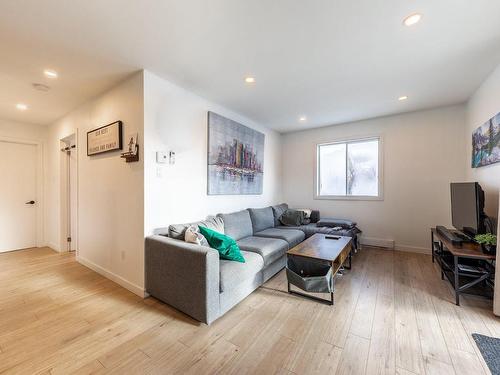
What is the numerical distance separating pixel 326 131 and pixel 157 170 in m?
3.71

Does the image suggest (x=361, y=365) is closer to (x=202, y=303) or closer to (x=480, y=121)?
(x=202, y=303)

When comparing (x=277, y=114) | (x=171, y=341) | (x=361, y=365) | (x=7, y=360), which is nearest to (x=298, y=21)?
(x=277, y=114)

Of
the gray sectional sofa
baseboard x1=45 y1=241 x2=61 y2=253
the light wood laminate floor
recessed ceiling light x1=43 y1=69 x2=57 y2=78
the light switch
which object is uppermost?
recessed ceiling light x1=43 y1=69 x2=57 y2=78

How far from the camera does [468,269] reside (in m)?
2.47

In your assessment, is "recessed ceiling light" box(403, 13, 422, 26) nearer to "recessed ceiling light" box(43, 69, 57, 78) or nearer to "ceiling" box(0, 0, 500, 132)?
"ceiling" box(0, 0, 500, 132)

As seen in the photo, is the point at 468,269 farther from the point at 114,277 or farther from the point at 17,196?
the point at 17,196

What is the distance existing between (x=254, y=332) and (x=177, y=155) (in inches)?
83.6

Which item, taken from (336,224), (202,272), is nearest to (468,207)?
(336,224)

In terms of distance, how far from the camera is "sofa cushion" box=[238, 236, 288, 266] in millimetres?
2695

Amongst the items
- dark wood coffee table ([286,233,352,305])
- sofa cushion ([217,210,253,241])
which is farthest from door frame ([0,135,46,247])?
dark wood coffee table ([286,233,352,305])

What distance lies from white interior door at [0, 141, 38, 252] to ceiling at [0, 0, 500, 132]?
4.57ft

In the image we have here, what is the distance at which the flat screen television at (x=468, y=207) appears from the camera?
248cm

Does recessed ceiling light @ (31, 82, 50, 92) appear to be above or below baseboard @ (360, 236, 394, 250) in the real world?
above

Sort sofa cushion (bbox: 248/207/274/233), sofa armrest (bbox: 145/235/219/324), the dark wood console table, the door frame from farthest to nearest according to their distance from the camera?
the door frame
sofa cushion (bbox: 248/207/274/233)
the dark wood console table
sofa armrest (bbox: 145/235/219/324)
